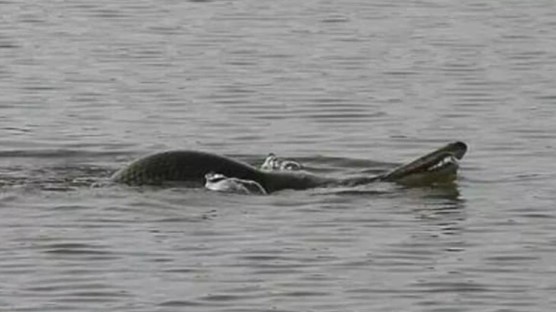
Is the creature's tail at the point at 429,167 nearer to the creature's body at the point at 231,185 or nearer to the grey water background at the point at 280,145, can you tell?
the grey water background at the point at 280,145

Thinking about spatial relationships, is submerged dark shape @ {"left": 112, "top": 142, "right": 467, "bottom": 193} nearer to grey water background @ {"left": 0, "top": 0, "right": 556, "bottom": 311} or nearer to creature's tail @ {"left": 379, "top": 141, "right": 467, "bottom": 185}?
creature's tail @ {"left": 379, "top": 141, "right": 467, "bottom": 185}

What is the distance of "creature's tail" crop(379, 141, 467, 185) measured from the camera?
1342 cm

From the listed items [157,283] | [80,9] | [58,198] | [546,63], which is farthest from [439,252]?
[80,9]

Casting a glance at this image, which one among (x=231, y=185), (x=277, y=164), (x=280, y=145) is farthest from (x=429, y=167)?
(x=280, y=145)

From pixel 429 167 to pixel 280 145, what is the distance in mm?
1849

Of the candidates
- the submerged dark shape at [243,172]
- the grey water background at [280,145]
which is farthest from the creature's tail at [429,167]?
the grey water background at [280,145]

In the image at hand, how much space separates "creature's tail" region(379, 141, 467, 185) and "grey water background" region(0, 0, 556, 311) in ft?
0.48

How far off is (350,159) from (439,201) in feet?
Result: 4.85

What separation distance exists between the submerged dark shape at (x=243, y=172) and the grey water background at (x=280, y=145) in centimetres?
15

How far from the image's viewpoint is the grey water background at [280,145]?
10.8 m

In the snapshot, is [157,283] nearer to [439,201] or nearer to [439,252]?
[439,252]

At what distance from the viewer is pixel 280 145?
49.4 feet

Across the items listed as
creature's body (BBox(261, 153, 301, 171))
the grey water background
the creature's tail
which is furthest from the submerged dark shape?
creature's body (BBox(261, 153, 301, 171))

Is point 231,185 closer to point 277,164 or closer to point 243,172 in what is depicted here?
point 243,172
